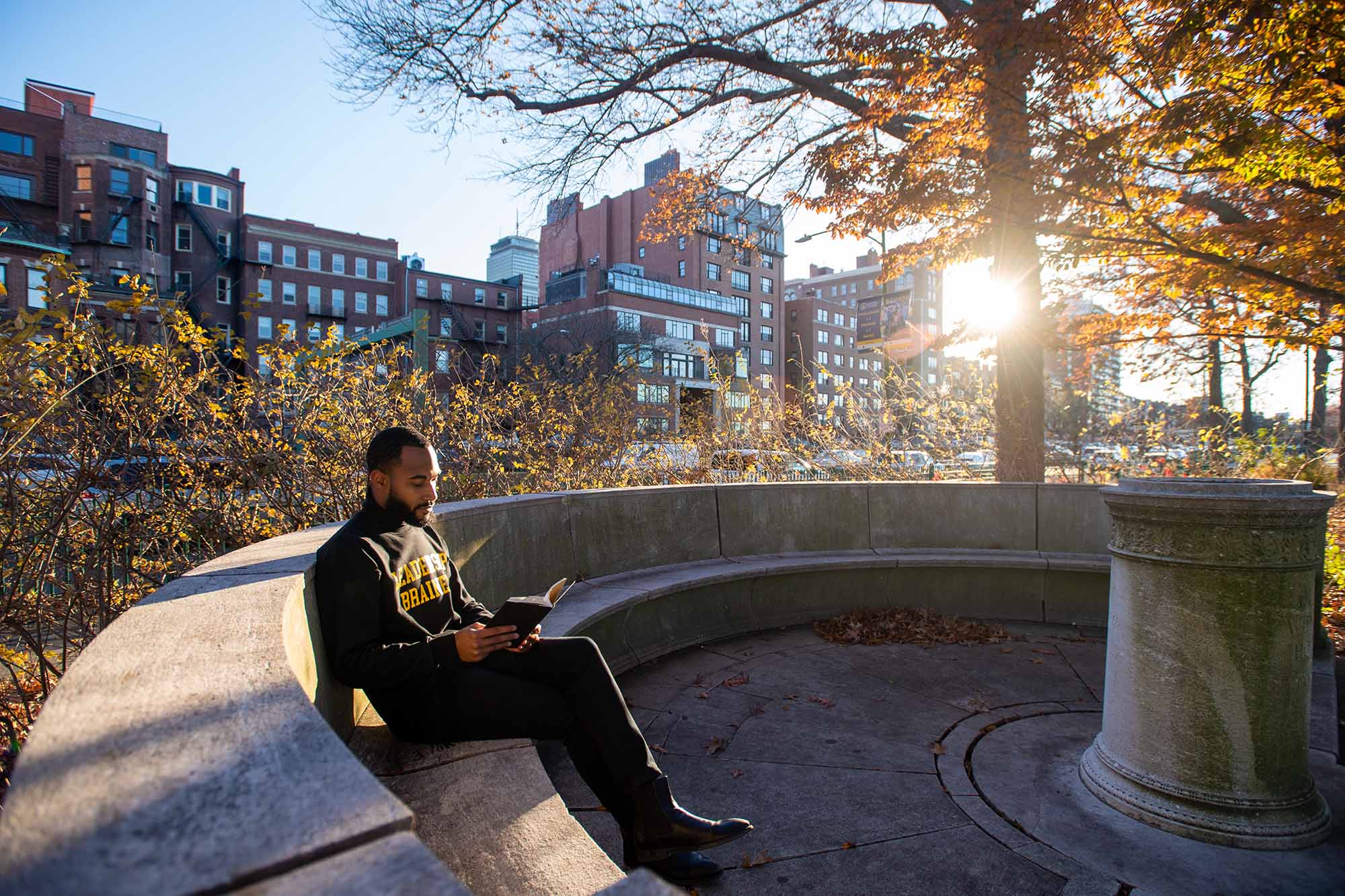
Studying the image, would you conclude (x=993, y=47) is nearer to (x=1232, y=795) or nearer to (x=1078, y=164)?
(x=1078, y=164)

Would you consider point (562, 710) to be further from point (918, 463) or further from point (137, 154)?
point (137, 154)

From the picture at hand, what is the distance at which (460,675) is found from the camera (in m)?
2.83

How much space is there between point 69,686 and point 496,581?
3434mm

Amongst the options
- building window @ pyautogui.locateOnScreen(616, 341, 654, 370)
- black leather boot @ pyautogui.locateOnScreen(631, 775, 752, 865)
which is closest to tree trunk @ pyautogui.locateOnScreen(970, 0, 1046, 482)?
black leather boot @ pyautogui.locateOnScreen(631, 775, 752, 865)

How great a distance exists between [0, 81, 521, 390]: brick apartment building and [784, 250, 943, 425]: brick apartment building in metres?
28.9

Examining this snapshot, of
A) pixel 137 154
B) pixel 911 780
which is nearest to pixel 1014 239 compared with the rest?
pixel 911 780

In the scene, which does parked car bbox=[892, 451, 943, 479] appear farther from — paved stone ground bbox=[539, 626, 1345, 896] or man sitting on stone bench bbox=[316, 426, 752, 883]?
man sitting on stone bench bbox=[316, 426, 752, 883]

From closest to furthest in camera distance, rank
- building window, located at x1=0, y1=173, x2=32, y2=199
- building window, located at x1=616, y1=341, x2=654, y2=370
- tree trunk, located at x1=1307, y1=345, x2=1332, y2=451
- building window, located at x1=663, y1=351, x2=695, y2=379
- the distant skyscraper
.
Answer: tree trunk, located at x1=1307, y1=345, x2=1332, y2=451, building window, located at x1=616, y1=341, x2=654, y2=370, building window, located at x1=0, y1=173, x2=32, y2=199, building window, located at x1=663, y1=351, x2=695, y2=379, the distant skyscraper

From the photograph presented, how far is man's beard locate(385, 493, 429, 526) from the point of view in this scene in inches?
120

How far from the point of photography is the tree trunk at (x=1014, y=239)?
7.16m

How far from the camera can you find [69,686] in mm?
1586

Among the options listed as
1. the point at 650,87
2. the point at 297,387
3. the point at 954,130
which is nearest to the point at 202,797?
the point at 297,387

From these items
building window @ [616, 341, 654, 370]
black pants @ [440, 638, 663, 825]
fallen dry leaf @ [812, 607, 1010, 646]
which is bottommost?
fallen dry leaf @ [812, 607, 1010, 646]

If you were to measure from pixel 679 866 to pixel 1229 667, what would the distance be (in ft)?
8.32
